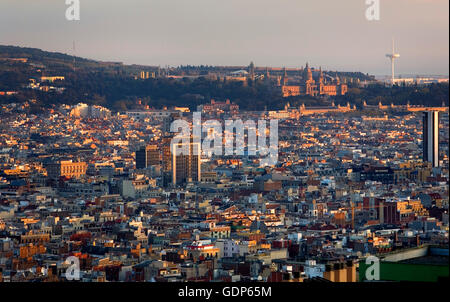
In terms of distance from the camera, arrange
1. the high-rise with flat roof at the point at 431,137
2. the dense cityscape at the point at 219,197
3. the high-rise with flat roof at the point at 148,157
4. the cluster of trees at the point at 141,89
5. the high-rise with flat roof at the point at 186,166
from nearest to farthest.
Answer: the dense cityscape at the point at 219,197
the high-rise with flat roof at the point at 186,166
the high-rise with flat roof at the point at 431,137
the high-rise with flat roof at the point at 148,157
the cluster of trees at the point at 141,89

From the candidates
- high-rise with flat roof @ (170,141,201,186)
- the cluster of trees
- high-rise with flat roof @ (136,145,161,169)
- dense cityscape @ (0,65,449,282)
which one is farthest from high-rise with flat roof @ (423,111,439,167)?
high-rise with flat roof @ (136,145,161,169)

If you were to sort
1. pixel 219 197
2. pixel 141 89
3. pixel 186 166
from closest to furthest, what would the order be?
pixel 219 197 → pixel 186 166 → pixel 141 89

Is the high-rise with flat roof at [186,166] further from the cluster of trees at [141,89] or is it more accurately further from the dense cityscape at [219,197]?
the cluster of trees at [141,89]

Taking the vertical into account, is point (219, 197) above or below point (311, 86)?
below

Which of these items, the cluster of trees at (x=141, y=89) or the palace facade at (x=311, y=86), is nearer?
the cluster of trees at (x=141, y=89)

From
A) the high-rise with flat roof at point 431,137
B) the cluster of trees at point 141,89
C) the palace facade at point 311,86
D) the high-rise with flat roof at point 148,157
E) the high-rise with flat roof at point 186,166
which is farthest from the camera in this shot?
the palace facade at point 311,86

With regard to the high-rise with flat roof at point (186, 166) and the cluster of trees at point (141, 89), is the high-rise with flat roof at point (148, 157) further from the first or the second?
the cluster of trees at point (141, 89)

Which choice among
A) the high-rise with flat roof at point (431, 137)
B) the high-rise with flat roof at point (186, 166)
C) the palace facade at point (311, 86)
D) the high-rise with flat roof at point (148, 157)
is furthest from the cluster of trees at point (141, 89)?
the high-rise with flat roof at point (186, 166)

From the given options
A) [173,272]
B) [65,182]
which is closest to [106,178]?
[65,182]

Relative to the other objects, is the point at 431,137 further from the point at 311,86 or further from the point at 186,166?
the point at 311,86

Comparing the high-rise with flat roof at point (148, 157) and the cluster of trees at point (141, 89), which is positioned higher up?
the cluster of trees at point (141, 89)

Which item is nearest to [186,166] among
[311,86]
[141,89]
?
[141,89]
